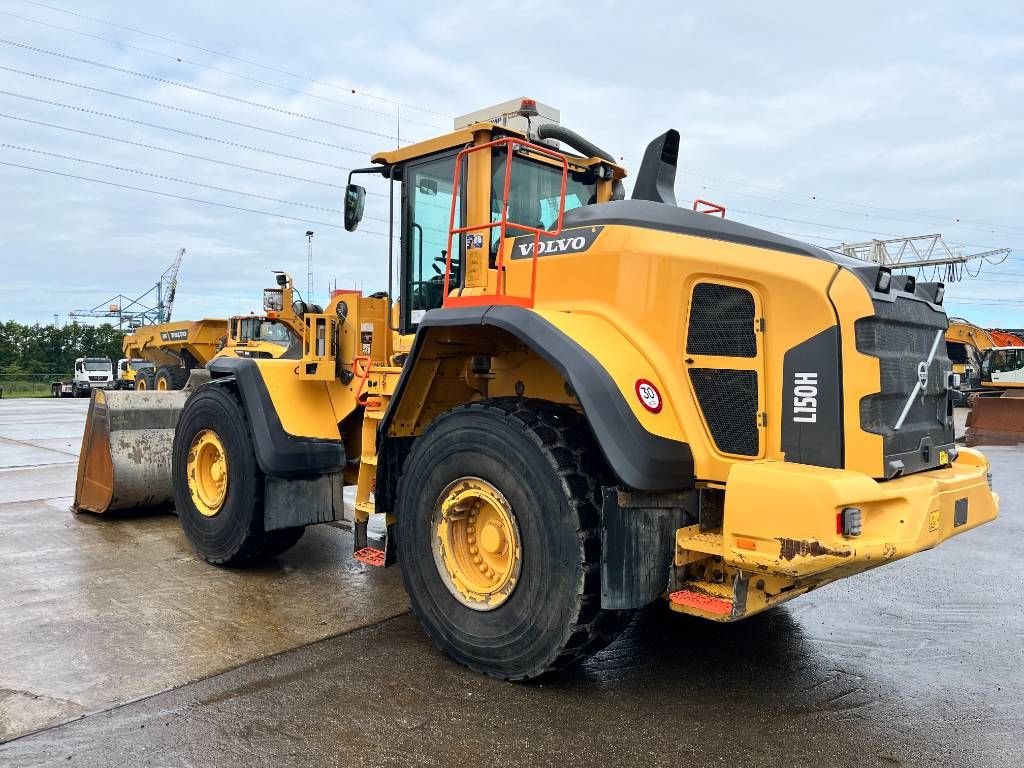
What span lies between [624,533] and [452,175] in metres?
2.45

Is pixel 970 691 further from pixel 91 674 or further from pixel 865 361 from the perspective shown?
pixel 91 674

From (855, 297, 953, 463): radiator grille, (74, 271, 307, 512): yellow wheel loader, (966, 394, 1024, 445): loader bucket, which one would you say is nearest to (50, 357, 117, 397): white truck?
(74, 271, 307, 512): yellow wheel loader

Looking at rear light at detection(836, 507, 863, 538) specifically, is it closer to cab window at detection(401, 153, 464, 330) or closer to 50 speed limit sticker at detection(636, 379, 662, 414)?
50 speed limit sticker at detection(636, 379, 662, 414)

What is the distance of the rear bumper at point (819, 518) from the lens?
9.27 feet

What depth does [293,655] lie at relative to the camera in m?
3.91

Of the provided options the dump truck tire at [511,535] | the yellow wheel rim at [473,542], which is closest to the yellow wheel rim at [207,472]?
the dump truck tire at [511,535]

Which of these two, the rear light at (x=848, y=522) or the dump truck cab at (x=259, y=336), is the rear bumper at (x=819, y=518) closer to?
the rear light at (x=848, y=522)

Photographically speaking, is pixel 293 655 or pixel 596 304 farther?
pixel 293 655

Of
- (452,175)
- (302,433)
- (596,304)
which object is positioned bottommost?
(302,433)

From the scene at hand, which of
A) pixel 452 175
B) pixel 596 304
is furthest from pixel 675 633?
pixel 452 175

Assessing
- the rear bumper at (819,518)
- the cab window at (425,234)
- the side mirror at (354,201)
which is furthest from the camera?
the side mirror at (354,201)

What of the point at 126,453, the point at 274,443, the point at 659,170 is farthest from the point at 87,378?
the point at 659,170

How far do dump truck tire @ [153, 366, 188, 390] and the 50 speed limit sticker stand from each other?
68.1 ft

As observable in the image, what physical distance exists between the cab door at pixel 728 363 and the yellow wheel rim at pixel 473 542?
989 mm
